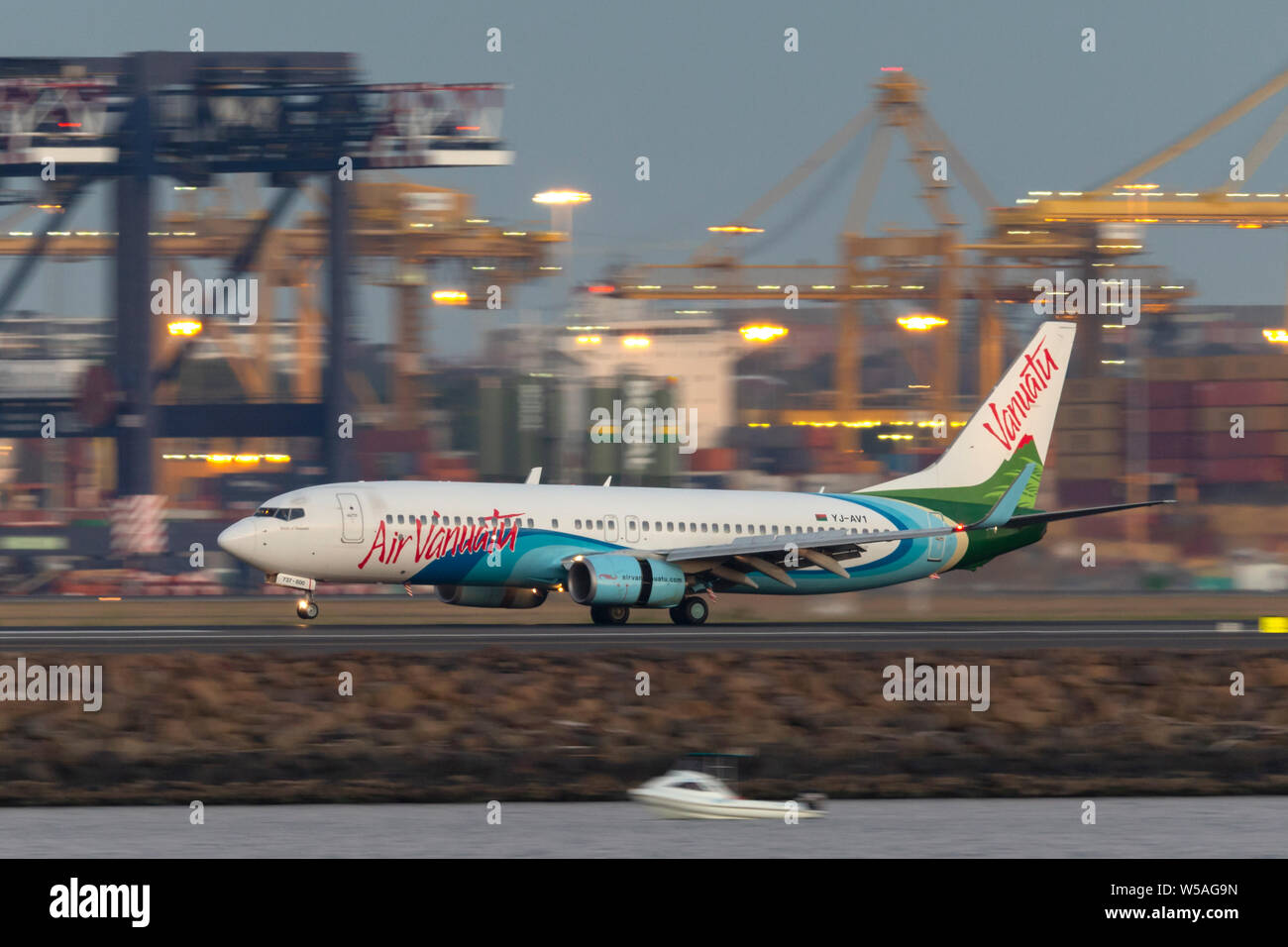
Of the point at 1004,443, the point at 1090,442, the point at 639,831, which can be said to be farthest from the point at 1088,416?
the point at 639,831

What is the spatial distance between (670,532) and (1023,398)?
1216cm

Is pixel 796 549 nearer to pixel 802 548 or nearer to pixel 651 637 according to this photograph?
pixel 802 548

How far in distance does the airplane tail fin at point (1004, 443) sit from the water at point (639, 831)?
77.2ft

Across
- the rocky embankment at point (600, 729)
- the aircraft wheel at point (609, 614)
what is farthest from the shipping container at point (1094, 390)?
the rocky embankment at point (600, 729)

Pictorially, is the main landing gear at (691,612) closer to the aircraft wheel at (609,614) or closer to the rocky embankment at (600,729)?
the aircraft wheel at (609,614)

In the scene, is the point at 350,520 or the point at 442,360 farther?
the point at 442,360

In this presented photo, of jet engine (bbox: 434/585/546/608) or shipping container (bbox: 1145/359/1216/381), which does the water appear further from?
shipping container (bbox: 1145/359/1216/381)

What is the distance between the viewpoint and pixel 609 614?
141 feet

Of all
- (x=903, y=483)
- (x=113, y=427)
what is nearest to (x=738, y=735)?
(x=903, y=483)

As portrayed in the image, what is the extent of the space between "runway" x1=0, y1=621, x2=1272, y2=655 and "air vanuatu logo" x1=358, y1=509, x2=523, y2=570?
165 centimetres

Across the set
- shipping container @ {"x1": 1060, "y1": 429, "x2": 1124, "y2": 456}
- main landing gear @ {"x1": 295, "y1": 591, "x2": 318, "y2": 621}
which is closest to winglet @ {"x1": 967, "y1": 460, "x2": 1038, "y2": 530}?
main landing gear @ {"x1": 295, "y1": 591, "x2": 318, "y2": 621}

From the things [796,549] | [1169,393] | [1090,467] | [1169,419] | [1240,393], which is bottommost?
[796,549]

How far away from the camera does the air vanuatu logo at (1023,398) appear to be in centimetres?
5006

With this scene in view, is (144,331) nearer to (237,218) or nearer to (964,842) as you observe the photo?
(237,218)
